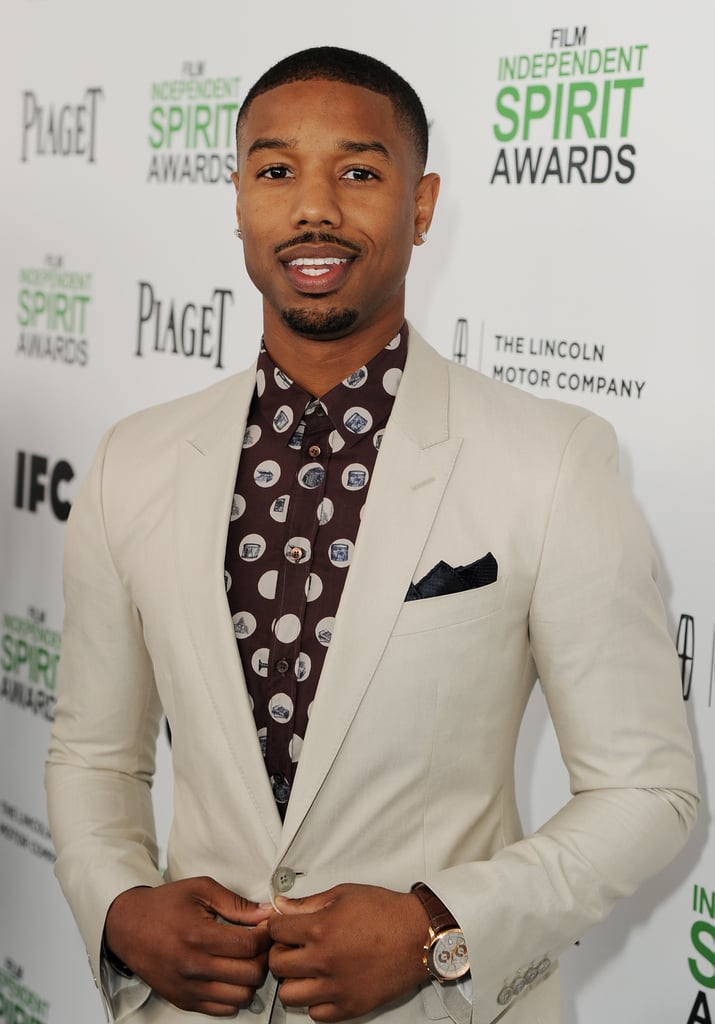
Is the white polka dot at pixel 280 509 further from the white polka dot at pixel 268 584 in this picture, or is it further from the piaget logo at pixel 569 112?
the piaget logo at pixel 569 112

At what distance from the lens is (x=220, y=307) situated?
275 cm

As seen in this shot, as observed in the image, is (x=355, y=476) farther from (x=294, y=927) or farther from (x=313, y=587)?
(x=294, y=927)

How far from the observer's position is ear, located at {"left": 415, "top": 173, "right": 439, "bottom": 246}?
1619 mm

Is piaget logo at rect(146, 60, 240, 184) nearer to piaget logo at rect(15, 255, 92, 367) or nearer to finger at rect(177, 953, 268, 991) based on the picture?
piaget logo at rect(15, 255, 92, 367)

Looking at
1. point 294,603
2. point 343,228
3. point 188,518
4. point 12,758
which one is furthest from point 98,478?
point 12,758

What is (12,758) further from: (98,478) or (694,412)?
(694,412)

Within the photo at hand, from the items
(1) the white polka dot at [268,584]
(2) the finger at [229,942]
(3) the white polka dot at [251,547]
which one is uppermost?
(3) the white polka dot at [251,547]

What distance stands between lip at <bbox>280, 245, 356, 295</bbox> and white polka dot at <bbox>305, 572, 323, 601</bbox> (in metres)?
0.33

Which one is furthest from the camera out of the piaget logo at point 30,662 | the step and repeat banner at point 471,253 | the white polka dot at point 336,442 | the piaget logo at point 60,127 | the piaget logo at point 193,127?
the piaget logo at point 30,662

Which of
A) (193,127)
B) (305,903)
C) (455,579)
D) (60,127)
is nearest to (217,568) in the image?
(455,579)

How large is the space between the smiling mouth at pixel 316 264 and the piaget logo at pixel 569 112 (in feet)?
2.28

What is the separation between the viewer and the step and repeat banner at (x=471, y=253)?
1949 mm

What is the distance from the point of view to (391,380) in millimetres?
1587

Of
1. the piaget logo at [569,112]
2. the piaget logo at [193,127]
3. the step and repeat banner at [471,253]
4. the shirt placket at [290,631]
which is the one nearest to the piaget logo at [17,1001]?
the step and repeat banner at [471,253]
